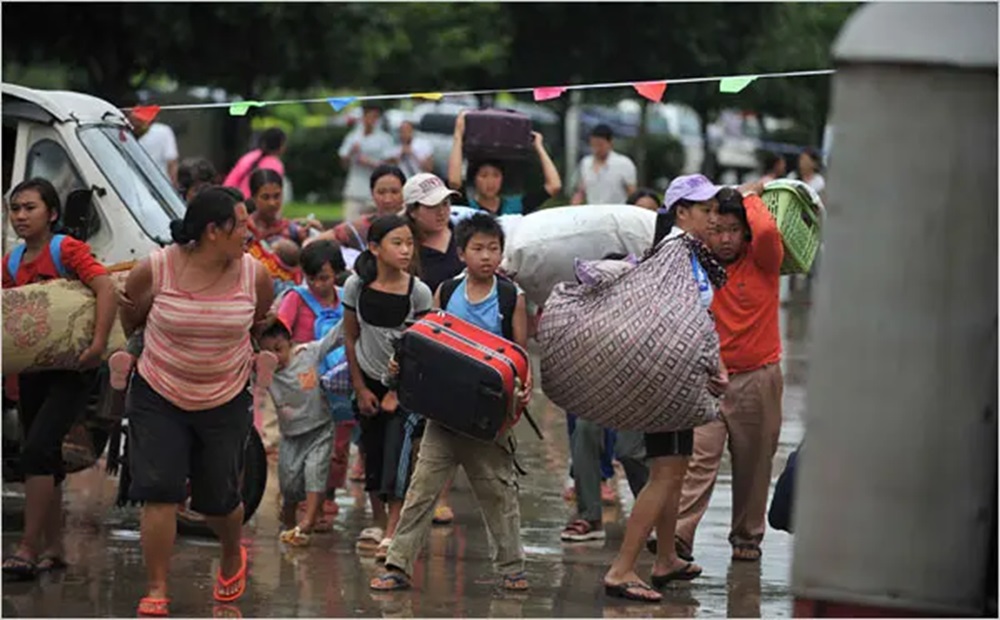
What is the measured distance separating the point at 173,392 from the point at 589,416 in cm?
153

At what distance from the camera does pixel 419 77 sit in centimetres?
3356

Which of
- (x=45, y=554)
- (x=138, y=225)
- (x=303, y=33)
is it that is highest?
(x=303, y=33)

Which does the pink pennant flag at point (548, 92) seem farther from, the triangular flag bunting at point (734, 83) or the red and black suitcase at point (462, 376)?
the red and black suitcase at point (462, 376)

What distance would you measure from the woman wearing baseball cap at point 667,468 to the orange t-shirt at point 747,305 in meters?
0.38

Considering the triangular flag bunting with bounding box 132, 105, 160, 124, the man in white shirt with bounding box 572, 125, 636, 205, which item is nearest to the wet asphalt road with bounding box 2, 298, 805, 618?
the triangular flag bunting with bounding box 132, 105, 160, 124

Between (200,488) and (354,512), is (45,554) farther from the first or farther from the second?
(354,512)

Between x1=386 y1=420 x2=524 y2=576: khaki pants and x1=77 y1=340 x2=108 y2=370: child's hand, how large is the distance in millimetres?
1292

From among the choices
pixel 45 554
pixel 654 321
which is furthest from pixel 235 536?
pixel 654 321

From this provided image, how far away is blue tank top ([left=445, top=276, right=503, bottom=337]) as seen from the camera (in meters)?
8.08

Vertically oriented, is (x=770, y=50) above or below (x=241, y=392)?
above

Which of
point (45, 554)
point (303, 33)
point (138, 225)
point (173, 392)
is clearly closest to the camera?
point (173, 392)

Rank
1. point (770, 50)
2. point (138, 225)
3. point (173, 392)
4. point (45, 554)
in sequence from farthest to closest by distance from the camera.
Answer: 1. point (770, 50)
2. point (138, 225)
3. point (45, 554)
4. point (173, 392)

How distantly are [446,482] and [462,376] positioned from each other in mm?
613

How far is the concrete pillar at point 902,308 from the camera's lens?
303cm
